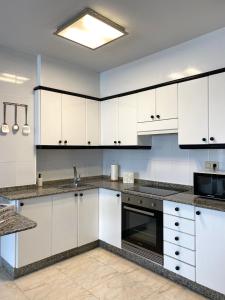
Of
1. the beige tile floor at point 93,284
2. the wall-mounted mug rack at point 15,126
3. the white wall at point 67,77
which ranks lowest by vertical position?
the beige tile floor at point 93,284

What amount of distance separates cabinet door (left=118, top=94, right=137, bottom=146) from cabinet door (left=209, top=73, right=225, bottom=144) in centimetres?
100

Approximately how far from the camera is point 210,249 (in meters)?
2.10

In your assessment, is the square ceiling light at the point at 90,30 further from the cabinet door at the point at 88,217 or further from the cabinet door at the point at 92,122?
the cabinet door at the point at 88,217

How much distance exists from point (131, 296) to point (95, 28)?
2512 mm

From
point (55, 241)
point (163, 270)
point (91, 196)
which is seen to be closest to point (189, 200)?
point (163, 270)

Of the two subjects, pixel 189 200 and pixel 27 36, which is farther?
pixel 27 36

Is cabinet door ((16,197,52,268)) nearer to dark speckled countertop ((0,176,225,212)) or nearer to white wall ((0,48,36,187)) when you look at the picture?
dark speckled countertop ((0,176,225,212))

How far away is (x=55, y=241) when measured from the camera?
278 centimetres

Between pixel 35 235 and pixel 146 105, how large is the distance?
1996 millimetres

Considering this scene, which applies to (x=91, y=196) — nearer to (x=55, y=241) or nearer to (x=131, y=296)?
(x=55, y=241)

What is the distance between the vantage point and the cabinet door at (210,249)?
2.03m

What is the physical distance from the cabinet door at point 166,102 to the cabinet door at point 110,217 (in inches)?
43.6

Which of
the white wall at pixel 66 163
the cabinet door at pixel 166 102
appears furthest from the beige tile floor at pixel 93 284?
the cabinet door at pixel 166 102

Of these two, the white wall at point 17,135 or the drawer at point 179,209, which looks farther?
the white wall at point 17,135
